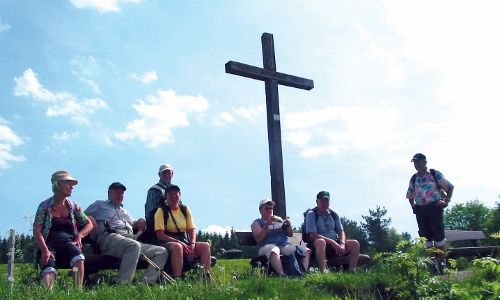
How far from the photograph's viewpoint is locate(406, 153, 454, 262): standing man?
29.0ft

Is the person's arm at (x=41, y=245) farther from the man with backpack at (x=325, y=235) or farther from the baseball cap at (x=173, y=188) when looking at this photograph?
the man with backpack at (x=325, y=235)

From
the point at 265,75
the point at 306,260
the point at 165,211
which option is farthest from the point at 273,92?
the point at 165,211

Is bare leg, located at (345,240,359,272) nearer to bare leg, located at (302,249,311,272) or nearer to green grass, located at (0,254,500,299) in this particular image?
bare leg, located at (302,249,311,272)

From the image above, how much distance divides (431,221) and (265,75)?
149 inches

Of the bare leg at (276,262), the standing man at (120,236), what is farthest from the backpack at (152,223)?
the bare leg at (276,262)

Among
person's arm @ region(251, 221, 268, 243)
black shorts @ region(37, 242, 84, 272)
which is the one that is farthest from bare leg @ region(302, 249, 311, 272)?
black shorts @ region(37, 242, 84, 272)

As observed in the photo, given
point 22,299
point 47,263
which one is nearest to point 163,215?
point 47,263

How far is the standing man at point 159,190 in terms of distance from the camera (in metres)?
7.83

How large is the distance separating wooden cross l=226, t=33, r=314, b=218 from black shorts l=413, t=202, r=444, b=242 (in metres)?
2.23

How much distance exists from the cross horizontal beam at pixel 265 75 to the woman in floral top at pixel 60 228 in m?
3.70

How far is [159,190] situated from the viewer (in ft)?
26.0

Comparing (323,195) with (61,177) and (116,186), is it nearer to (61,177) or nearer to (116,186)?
(116,186)

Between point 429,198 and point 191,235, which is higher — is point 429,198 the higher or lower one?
the higher one

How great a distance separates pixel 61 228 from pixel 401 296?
4.04 m
